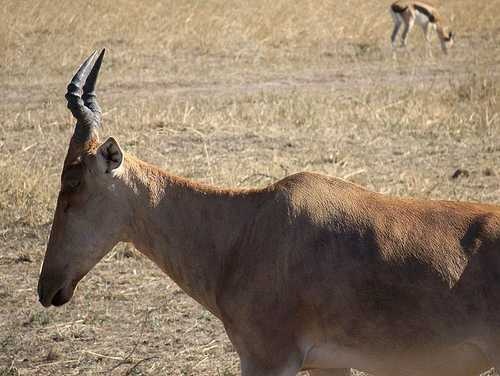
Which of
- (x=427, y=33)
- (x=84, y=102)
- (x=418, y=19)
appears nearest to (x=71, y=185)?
(x=84, y=102)

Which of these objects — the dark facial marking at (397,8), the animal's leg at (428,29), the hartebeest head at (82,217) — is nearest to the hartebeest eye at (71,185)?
the hartebeest head at (82,217)

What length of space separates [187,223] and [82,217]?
565 mm

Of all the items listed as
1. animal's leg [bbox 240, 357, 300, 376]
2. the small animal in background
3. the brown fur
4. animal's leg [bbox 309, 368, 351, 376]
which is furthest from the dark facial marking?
animal's leg [bbox 240, 357, 300, 376]

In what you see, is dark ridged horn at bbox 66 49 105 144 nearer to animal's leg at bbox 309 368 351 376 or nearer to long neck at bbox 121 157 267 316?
long neck at bbox 121 157 267 316

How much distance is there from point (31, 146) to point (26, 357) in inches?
214

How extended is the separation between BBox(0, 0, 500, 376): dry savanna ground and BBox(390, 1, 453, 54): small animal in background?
0.38m

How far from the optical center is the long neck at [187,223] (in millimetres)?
5840

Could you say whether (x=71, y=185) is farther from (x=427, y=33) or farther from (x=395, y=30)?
(x=427, y=33)

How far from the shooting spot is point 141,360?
6891mm

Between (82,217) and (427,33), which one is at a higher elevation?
(82,217)

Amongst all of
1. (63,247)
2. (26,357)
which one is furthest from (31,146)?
(63,247)

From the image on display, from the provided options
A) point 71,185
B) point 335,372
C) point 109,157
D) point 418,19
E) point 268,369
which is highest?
point 109,157

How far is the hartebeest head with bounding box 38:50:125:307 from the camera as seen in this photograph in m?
5.86

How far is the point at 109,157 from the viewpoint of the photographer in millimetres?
5793
